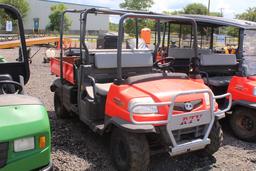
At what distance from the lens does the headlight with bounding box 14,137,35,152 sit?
8.86 feet

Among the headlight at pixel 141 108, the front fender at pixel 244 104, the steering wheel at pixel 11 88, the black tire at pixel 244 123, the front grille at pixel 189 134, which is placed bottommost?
the black tire at pixel 244 123

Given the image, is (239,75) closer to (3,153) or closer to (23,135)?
(23,135)

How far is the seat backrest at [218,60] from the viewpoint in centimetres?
638

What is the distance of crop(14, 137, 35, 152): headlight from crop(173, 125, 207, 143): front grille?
178 centimetres

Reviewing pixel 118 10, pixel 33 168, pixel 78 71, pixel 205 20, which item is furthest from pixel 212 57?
pixel 33 168

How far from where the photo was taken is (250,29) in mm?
5691

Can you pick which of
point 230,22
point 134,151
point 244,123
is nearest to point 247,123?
point 244,123

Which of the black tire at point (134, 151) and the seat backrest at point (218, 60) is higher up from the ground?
the seat backrest at point (218, 60)

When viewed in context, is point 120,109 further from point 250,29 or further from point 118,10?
point 250,29

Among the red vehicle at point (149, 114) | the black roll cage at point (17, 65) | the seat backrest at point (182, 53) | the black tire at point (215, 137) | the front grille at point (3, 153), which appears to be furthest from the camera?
the seat backrest at point (182, 53)

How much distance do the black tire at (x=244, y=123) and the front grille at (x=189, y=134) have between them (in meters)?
1.78

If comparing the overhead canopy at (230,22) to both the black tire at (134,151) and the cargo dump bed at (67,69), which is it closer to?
the cargo dump bed at (67,69)

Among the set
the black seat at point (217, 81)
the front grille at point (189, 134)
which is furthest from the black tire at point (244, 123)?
the front grille at point (189, 134)

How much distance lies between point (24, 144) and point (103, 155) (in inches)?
81.0
